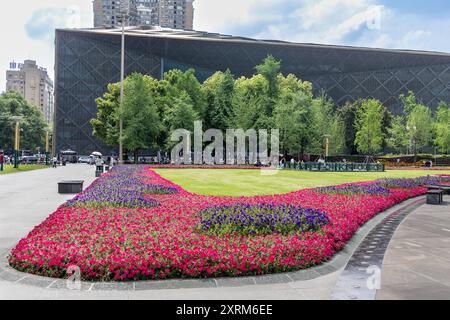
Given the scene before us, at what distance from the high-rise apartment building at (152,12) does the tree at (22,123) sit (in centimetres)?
8861

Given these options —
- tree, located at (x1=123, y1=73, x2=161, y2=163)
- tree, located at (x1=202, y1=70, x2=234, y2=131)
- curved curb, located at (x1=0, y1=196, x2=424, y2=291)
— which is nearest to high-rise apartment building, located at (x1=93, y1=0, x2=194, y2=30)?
tree, located at (x1=202, y1=70, x2=234, y2=131)

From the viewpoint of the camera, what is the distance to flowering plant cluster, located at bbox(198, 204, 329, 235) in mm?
9898

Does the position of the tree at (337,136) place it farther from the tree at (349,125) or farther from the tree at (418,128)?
the tree at (418,128)

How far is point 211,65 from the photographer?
94.6m

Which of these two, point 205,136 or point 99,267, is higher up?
point 205,136

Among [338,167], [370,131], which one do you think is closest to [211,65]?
[370,131]

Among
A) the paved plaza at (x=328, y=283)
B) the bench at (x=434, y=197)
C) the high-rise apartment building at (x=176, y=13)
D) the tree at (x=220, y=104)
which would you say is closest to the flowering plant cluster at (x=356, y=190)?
the bench at (x=434, y=197)

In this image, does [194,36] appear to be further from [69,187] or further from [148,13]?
[148,13]

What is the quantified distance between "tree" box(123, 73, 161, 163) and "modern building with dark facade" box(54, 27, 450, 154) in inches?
1414

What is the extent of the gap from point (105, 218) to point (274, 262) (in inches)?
218

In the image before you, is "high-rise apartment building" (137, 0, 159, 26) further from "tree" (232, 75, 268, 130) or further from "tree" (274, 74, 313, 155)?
"tree" (274, 74, 313, 155)
